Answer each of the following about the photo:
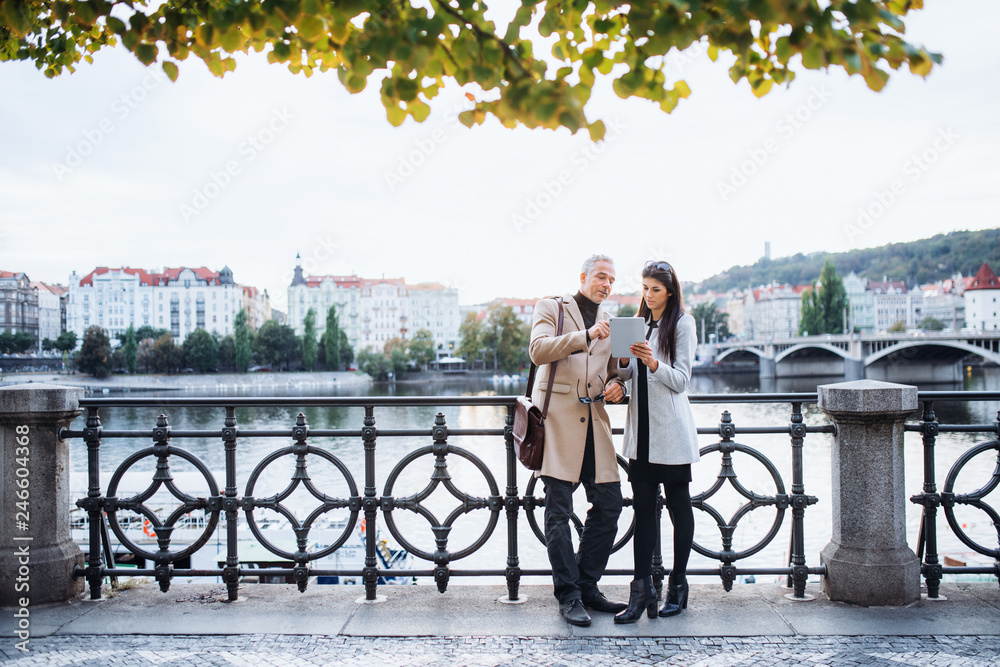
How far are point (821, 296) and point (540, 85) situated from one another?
84.1m

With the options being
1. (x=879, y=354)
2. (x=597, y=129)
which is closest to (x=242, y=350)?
(x=879, y=354)

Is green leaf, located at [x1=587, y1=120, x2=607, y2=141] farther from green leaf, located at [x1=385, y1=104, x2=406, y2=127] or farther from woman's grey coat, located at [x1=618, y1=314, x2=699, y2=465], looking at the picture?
woman's grey coat, located at [x1=618, y1=314, x2=699, y2=465]

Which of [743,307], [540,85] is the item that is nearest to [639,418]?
[540,85]

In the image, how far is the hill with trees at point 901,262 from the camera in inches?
4227

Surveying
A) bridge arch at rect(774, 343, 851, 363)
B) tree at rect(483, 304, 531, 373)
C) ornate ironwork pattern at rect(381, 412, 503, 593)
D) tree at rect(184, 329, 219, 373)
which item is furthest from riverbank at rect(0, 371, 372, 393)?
ornate ironwork pattern at rect(381, 412, 503, 593)

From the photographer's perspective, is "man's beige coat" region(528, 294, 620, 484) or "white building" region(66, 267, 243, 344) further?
"white building" region(66, 267, 243, 344)

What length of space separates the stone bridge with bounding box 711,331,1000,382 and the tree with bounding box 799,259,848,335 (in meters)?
13.7

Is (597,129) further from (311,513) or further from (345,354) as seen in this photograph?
(345,354)

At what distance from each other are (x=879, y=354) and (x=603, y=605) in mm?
55586

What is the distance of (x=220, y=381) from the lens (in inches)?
2886

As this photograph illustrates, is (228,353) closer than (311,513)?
No

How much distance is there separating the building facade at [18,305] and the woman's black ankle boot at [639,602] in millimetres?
76190

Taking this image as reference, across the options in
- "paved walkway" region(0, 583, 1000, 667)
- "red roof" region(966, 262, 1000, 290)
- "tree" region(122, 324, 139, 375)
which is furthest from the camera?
"red roof" region(966, 262, 1000, 290)

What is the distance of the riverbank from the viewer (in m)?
67.2
